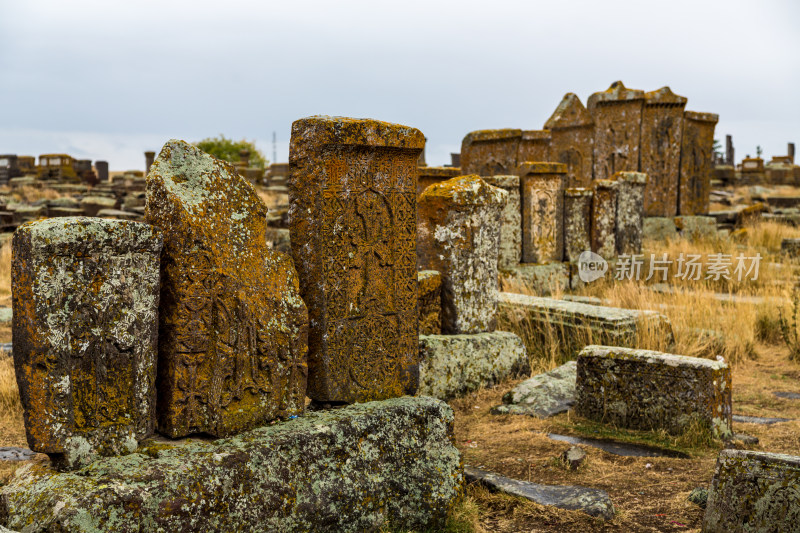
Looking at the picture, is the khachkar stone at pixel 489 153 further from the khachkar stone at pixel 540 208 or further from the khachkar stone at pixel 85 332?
the khachkar stone at pixel 85 332

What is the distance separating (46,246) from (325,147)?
133 centimetres

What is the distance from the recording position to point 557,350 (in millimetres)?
7137

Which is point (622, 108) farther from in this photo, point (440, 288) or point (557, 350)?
point (440, 288)

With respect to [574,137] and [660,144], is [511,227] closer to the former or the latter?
[660,144]

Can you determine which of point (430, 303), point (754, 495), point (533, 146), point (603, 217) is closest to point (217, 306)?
point (754, 495)

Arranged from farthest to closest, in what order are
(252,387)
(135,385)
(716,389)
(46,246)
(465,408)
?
(465,408) → (716,389) → (252,387) → (135,385) → (46,246)

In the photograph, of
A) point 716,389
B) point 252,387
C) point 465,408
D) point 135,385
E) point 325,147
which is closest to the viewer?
point 135,385

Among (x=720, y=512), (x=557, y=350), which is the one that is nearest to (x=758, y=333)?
(x=557, y=350)

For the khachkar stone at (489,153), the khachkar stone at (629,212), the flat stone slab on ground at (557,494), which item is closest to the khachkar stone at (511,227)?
the khachkar stone at (629,212)

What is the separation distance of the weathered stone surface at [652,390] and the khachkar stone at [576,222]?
559cm

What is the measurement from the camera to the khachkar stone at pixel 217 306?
284 cm

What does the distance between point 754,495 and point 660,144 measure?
12.7 metres

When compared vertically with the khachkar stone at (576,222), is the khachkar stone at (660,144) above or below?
above

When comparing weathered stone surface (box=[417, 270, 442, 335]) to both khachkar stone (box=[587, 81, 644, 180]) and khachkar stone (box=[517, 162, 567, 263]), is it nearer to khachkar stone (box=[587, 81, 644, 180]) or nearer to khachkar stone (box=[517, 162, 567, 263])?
khachkar stone (box=[517, 162, 567, 263])
